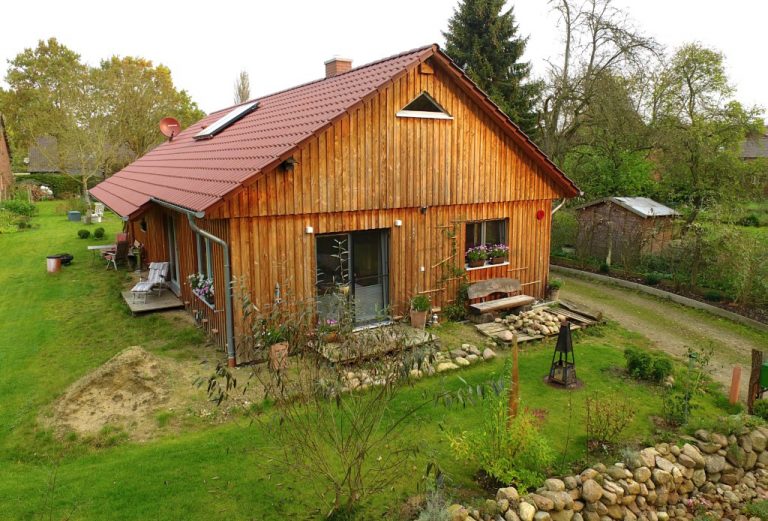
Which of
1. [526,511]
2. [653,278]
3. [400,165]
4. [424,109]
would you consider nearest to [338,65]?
[424,109]

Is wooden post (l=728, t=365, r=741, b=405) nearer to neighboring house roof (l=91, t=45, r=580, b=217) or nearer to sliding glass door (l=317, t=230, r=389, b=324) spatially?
sliding glass door (l=317, t=230, r=389, b=324)

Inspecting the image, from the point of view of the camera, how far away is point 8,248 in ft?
69.9

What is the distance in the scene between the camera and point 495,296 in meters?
13.2

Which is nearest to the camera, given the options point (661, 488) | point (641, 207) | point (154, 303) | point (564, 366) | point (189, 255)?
point (661, 488)

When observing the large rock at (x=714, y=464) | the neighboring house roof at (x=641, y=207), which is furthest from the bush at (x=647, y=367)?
the neighboring house roof at (x=641, y=207)

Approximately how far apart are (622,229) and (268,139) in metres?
12.8

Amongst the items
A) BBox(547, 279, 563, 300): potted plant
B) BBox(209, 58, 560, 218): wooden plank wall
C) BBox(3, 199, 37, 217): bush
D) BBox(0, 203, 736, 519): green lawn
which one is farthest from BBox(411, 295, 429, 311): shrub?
BBox(3, 199, 37, 217): bush

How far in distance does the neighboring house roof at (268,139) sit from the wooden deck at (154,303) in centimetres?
217

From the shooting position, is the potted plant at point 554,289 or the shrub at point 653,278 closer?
the potted plant at point 554,289

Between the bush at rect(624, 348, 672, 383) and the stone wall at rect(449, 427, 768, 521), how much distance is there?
6.61 ft

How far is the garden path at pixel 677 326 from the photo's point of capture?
35.7ft

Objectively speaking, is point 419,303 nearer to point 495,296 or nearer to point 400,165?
point 495,296

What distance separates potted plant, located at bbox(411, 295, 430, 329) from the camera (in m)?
11.3

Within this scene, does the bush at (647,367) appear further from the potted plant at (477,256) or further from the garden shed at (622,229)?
the garden shed at (622,229)
